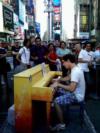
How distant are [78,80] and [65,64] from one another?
0.42 m

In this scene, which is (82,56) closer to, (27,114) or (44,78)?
(44,78)

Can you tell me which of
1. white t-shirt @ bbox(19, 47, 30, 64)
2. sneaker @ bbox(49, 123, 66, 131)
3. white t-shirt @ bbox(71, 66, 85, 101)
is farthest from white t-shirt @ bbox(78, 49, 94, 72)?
sneaker @ bbox(49, 123, 66, 131)

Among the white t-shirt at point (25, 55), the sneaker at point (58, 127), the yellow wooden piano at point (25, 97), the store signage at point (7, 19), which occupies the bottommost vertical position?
the sneaker at point (58, 127)

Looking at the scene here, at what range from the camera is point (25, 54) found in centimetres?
1427

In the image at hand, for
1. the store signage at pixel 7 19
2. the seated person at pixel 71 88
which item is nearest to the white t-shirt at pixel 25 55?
the seated person at pixel 71 88

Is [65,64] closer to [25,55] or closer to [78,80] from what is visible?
[78,80]

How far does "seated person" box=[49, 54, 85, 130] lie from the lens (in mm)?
8422

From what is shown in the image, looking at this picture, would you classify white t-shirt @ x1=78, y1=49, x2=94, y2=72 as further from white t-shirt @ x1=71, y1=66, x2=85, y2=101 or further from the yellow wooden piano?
the yellow wooden piano

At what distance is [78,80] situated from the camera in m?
8.48

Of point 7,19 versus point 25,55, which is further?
point 7,19

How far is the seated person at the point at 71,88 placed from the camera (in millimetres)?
8422

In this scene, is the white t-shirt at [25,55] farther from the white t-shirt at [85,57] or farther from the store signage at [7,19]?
the store signage at [7,19]

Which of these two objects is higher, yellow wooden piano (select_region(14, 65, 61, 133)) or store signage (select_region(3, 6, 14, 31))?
store signage (select_region(3, 6, 14, 31))

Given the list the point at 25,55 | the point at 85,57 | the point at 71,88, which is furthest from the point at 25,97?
the point at 25,55
